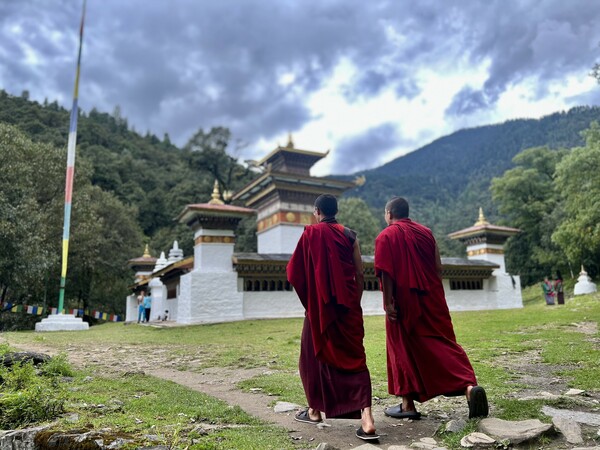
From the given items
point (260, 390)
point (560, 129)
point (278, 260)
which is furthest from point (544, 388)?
point (560, 129)

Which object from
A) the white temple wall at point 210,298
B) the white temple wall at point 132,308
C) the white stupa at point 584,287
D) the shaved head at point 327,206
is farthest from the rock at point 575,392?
the white temple wall at point 132,308

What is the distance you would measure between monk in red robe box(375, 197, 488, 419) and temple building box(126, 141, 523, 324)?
13.6 meters

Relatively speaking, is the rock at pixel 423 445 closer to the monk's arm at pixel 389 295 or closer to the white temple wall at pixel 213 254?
the monk's arm at pixel 389 295

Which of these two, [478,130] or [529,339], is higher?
[478,130]

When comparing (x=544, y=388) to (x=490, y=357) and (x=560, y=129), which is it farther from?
(x=560, y=129)

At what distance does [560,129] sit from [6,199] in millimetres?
90230

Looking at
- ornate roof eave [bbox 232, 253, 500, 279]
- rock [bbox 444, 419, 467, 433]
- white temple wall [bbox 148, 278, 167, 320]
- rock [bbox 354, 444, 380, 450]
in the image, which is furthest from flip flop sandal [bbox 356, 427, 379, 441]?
white temple wall [bbox 148, 278, 167, 320]

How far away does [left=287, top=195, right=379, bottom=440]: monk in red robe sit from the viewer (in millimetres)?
3756

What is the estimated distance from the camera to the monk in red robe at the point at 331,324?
3756mm

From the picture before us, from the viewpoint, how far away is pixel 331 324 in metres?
3.90

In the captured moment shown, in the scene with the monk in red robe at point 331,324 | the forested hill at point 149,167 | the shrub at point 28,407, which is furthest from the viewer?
the forested hill at point 149,167

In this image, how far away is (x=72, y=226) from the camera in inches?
993

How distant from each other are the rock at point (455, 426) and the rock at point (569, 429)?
2.00ft

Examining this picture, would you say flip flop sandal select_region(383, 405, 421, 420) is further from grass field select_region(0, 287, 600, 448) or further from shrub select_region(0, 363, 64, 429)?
shrub select_region(0, 363, 64, 429)
